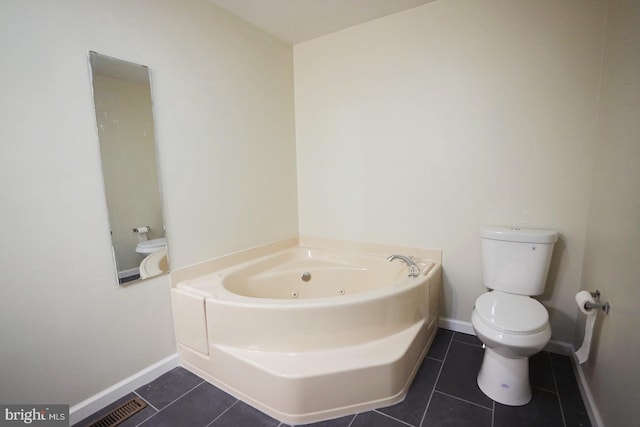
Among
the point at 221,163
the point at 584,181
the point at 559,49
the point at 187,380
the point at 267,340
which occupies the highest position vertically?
the point at 559,49

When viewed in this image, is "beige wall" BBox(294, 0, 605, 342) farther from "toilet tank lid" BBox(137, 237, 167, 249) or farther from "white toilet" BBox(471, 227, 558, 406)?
"toilet tank lid" BBox(137, 237, 167, 249)

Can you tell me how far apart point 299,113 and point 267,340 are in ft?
6.37

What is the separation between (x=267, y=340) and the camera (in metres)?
1.46

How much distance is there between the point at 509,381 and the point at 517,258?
68 centimetres

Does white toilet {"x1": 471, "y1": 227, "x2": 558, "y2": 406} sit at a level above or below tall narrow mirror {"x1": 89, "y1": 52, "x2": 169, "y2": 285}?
below

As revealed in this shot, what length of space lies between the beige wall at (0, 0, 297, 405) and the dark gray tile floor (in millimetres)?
263

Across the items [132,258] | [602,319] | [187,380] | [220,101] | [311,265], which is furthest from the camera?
[311,265]

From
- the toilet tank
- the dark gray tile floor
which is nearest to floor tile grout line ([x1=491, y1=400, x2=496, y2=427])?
the dark gray tile floor

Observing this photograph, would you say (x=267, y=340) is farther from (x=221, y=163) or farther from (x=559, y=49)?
(x=559, y=49)

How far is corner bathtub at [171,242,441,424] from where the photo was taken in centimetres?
133

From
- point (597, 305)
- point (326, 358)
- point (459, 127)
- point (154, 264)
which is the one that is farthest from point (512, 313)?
point (154, 264)

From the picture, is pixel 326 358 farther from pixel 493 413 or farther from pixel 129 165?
pixel 129 165

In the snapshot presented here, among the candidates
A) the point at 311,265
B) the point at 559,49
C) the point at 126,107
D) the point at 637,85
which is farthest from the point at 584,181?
the point at 126,107

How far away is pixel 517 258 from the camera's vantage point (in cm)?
167
